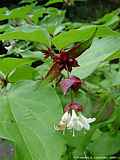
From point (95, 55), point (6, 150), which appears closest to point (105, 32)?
point (95, 55)

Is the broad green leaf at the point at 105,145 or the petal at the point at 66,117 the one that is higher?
the petal at the point at 66,117

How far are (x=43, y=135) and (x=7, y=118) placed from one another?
5cm

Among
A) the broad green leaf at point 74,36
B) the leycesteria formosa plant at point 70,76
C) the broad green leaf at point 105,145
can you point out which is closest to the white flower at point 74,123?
the leycesteria formosa plant at point 70,76

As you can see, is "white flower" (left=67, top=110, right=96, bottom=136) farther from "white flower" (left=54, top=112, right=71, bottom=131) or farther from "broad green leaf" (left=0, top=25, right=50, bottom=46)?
"broad green leaf" (left=0, top=25, right=50, bottom=46)

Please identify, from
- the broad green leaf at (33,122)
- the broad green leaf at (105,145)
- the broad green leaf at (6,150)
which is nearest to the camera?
the broad green leaf at (33,122)

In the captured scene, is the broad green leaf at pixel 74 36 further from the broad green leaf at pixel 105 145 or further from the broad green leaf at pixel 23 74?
the broad green leaf at pixel 105 145

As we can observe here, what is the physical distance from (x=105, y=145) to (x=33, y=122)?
320mm

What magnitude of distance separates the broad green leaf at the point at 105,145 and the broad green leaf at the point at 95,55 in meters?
0.26

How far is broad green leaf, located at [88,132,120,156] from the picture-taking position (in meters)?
0.90

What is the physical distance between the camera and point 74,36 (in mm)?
639

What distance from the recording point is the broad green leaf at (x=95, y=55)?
647mm

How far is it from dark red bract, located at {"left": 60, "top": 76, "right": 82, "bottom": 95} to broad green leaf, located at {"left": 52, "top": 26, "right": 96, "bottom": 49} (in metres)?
0.05

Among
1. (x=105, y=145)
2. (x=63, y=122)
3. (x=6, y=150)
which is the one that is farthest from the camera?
(x=105, y=145)

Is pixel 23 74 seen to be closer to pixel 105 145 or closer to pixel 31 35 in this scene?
pixel 31 35
